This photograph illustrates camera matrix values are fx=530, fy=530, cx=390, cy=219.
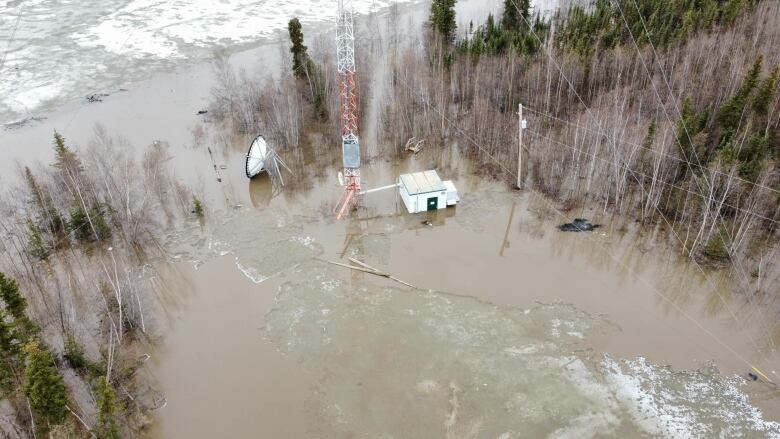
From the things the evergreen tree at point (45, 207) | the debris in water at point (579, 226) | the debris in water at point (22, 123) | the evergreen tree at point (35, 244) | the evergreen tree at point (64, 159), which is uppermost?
the evergreen tree at point (64, 159)

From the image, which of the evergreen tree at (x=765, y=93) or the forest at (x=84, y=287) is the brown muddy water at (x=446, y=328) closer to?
A: the forest at (x=84, y=287)

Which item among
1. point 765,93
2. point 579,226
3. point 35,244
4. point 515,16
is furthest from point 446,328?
point 515,16

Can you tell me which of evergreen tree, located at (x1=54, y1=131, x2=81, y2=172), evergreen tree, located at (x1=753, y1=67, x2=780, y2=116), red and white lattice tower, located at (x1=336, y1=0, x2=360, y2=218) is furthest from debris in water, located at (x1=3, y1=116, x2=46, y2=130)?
evergreen tree, located at (x1=753, y1=67, x2=780, y2=116)

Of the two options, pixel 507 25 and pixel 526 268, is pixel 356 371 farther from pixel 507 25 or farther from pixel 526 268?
pixel 507 25

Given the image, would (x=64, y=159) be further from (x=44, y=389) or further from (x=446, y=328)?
(x=446, y=328)

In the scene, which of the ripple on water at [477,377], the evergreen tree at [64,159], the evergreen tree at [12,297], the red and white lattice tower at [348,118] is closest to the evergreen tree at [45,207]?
the evergreen tree at [64,159]

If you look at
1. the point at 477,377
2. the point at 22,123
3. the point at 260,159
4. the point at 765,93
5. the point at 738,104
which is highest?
the point at 765,93
